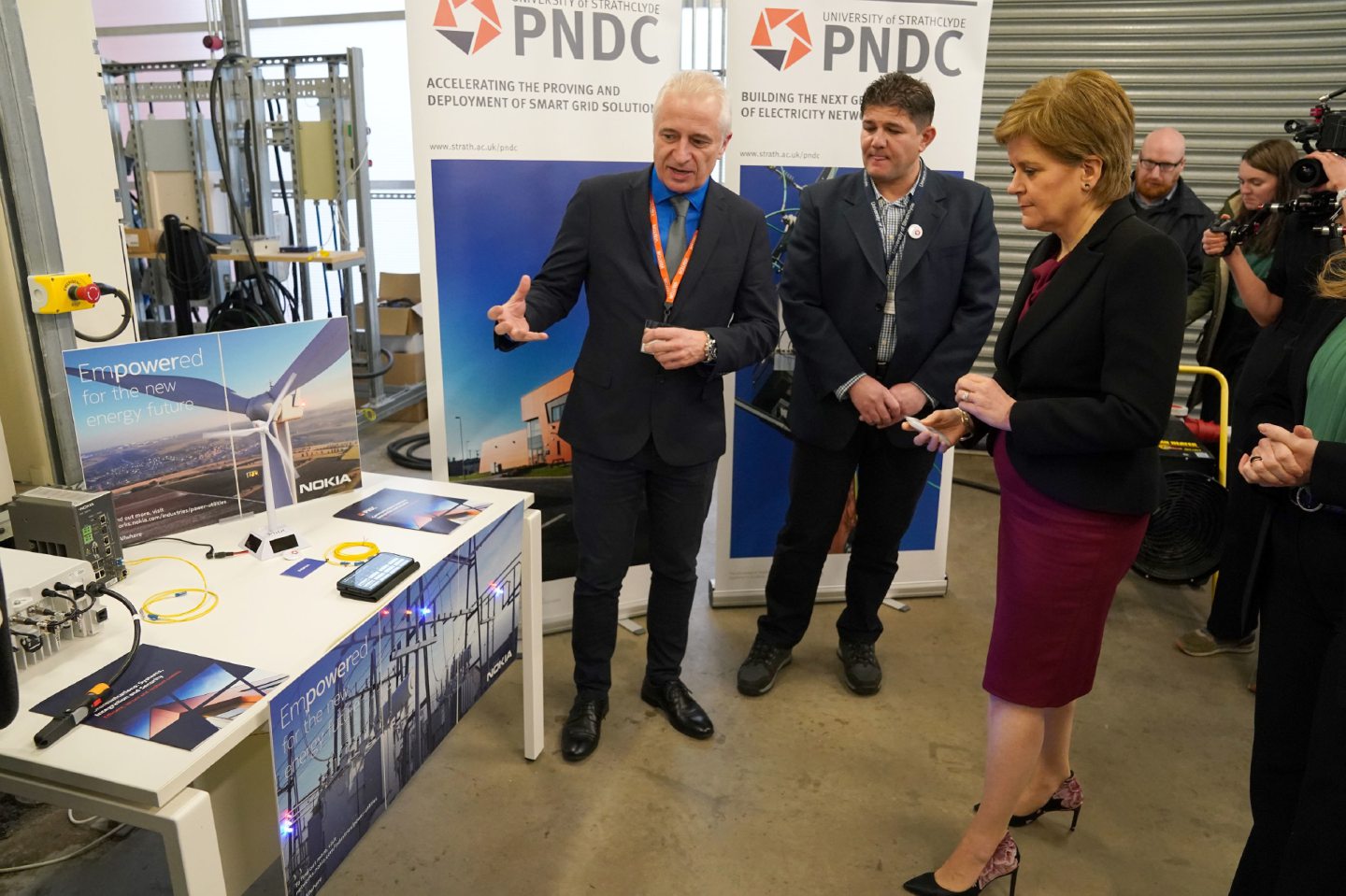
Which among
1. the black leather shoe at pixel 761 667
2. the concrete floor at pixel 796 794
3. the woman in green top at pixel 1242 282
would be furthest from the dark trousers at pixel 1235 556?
the black leather shoe at pixel 761 667

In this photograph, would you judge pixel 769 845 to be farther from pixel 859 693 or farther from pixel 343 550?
pixel 343 550

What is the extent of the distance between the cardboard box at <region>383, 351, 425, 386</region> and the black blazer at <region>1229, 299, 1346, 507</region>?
5.00 m

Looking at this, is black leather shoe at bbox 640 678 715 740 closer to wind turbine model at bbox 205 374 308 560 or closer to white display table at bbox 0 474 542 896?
white display table at bbox 0 474 542 896

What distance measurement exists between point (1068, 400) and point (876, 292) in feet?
3.31

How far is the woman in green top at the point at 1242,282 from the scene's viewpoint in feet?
8.32

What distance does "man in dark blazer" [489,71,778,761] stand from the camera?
2.12 meters

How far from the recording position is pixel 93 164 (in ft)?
7.19

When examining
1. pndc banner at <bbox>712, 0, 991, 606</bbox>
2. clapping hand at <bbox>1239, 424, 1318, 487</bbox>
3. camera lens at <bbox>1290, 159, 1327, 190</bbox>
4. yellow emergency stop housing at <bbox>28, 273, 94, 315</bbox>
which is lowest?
clapping hand at <bbox>1239, 424, 1318, 487</bbox>

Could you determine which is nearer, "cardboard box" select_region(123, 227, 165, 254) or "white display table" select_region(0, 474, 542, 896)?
"white display table" select_region(0, 474, 542, 896)

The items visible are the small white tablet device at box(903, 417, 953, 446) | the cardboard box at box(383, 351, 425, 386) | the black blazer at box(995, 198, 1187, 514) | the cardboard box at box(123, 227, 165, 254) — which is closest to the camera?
the black blazer at box(995, 198, 1187, 514)

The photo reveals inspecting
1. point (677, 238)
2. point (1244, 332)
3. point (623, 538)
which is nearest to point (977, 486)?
point (1244, 332)

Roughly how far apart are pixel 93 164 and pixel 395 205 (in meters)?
5.15

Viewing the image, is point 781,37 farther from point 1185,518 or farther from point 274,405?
point 1185,518

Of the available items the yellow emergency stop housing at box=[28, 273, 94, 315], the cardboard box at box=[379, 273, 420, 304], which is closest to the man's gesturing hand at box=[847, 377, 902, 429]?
the yellow emergency stop housing at box=[28, 273, 94, 315]
